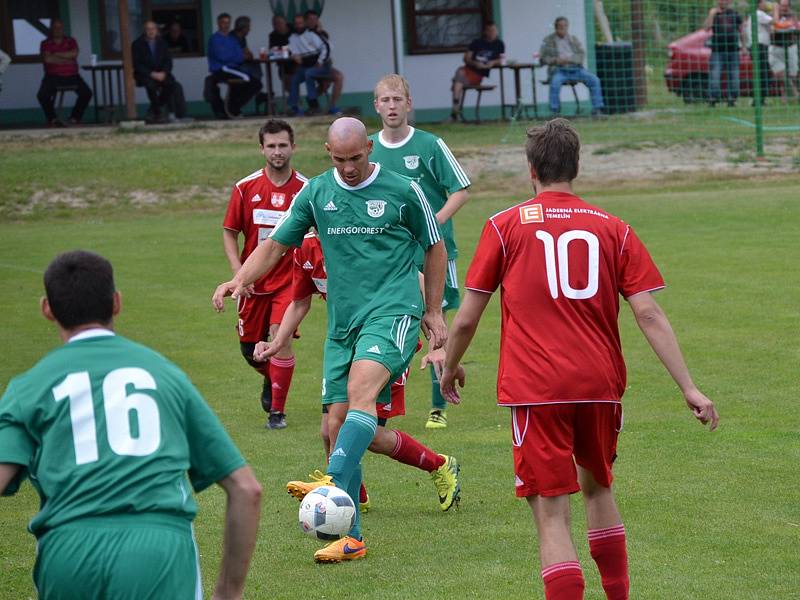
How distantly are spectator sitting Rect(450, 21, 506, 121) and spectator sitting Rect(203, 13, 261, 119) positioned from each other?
168 inches

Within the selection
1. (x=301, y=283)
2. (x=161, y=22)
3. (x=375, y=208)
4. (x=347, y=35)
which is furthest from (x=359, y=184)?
(x=161, y=22)

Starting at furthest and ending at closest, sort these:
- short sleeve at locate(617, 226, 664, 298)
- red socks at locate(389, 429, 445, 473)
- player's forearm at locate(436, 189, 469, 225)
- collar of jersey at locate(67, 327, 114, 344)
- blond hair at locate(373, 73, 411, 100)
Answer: player's forearm at locate(436, 189, 469, 225) → blond hair at locate(373, 73, 411, 100) → red socks at locate(389, 429, 445, 473) → short sleeve at locate(617, 226, 664, 298) → collar of jersey at locate(67, 327, 114, 344)

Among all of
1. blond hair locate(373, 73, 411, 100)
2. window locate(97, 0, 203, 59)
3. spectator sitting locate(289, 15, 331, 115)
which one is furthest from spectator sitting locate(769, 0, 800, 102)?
blond hair locate(373, 73, 411, 100)

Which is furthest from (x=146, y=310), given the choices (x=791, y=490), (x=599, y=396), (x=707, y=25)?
(x=707, y=25)

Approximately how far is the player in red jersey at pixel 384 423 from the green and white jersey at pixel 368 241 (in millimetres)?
453

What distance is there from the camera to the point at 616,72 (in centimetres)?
2892

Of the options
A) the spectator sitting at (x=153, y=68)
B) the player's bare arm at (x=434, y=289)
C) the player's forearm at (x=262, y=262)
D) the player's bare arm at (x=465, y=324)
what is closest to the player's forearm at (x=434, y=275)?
the player's bare arm at (x=434, y=289)

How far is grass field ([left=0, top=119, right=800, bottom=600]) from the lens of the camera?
609 centimetres

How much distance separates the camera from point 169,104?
1110 inches

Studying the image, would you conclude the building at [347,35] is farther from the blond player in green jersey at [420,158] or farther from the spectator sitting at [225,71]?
the blond player in green jersey at [420,158]

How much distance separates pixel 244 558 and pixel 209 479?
235mm

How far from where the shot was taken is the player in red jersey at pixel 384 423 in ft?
22.4

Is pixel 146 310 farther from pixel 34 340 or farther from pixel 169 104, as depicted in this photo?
pixel 169 104

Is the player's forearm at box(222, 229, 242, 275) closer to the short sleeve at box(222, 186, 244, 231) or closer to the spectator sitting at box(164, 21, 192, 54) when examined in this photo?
the short sleeve at box(222, 186, 244, 231)
